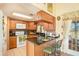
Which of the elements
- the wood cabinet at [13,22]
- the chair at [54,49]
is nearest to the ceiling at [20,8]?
the wood cabinet at [13,22]

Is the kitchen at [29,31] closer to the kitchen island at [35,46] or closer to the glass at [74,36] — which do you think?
the kitchen island at [35,46]

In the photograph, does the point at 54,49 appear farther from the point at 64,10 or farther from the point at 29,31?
the point at 64,10

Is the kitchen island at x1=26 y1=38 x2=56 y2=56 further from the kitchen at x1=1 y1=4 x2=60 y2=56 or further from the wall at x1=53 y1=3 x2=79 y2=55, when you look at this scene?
the wall at x1=53 y1=3 x2=79 y2=55

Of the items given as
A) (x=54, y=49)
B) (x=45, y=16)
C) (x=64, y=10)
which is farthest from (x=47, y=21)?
(x=54, y=49)

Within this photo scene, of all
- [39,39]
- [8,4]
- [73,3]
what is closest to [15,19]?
[8,4]

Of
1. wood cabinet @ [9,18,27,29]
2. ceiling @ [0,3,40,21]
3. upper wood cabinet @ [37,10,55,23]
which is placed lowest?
wood cabinet @ [9,18,27,29]

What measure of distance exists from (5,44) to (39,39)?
0.42 m

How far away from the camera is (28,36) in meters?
1.92

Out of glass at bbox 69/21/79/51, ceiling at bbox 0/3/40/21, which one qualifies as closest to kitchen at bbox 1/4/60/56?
ceiling at bbox 0/3/40/21

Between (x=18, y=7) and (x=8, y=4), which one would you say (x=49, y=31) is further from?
(x=8, y=4)

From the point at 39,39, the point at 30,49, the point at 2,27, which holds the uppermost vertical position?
the point at 2,27

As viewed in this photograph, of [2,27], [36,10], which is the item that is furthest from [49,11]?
[2,27]

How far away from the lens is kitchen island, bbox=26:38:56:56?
6.29 ft

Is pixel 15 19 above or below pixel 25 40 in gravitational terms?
above
